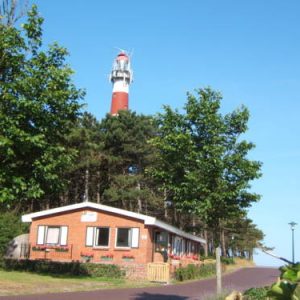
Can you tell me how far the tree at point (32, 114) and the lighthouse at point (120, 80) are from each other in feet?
161

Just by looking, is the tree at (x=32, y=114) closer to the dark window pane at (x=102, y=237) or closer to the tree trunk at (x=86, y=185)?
the dark window pane at (x=102, y=237)

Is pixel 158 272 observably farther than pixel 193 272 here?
No

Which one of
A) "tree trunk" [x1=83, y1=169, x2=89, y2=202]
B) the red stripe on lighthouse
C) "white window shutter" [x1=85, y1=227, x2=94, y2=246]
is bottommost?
"white window shutter" [x1=85, y1=227, x2=94, y2=246]

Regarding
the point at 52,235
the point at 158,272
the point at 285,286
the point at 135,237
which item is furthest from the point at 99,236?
the point at 285,286

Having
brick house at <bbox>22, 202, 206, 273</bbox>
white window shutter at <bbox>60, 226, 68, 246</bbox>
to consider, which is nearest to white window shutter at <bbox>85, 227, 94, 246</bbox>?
brick house at <bbox>22, 202, 206, 273</bbox>

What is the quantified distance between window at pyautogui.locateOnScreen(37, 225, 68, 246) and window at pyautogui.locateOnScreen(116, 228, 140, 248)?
3.54 m

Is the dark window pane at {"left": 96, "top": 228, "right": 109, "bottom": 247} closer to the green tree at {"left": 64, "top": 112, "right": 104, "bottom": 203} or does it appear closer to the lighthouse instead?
the green tree at {"left": 64, "top": 112, "right": 104, "bottom": 203}

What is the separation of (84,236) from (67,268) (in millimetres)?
3745

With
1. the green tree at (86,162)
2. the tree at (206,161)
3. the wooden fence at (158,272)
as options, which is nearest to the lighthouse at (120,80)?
the green tree at (86,162)

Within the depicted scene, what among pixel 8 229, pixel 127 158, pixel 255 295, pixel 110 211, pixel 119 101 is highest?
pixel 119 101

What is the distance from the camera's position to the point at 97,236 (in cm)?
3058

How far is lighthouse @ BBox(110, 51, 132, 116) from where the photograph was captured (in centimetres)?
6594

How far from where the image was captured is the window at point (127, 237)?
29.3m

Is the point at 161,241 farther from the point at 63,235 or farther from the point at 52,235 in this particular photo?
the point at 52,235
